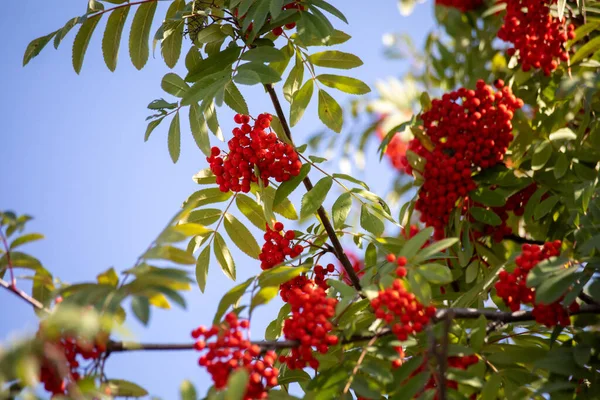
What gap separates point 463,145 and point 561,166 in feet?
1.43

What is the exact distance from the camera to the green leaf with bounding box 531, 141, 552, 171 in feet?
9.65

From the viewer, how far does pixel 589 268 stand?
6.60 ft

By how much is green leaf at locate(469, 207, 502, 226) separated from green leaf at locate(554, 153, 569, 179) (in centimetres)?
31

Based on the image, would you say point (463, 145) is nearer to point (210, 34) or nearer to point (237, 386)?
point (210, 34)

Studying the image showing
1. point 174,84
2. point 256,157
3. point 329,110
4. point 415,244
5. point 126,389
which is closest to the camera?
point 126,389

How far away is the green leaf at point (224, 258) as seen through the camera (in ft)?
9.18

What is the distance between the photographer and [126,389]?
5.75 ft

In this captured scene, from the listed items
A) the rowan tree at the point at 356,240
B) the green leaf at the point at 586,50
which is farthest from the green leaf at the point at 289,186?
the green leaf at the point at 586,50

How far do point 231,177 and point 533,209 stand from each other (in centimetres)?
141

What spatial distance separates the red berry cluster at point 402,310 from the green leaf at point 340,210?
727 millimetres

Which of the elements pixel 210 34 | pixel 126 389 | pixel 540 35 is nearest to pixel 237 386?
pixel 126 389

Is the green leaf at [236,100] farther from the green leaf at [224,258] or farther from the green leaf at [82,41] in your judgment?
the green leaf at [82,41]

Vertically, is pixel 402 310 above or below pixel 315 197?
below

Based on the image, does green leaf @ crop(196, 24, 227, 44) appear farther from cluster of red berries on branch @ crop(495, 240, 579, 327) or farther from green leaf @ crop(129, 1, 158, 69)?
cluster of red berries on branch @ crop(495, 240, 579, 327)
